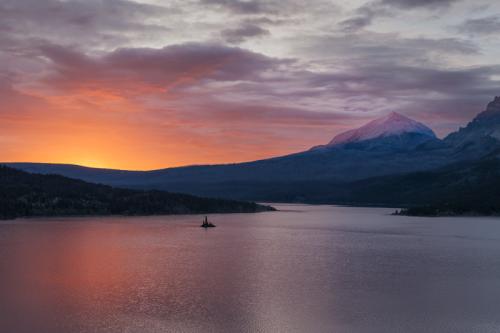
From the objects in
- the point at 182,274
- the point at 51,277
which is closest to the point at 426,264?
the point at 182,274

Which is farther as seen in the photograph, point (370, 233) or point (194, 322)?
point (370, 233)

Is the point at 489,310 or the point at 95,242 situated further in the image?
Answer: the point at 95,242

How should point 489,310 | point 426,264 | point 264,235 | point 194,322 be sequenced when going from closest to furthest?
point 194,322 → point 489,310 → point 426,264 → point 264,235

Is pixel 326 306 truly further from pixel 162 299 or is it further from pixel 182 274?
pixel 182 274

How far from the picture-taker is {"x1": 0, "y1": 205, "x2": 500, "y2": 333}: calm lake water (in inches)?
2374

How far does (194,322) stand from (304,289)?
72.8ft

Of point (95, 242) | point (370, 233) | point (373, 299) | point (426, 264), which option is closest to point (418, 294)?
point (373, 299)

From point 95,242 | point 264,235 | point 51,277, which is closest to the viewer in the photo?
point 51,277

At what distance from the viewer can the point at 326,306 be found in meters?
67.8

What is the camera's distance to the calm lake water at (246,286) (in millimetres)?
60294

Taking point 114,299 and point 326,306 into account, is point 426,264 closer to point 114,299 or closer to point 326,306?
point 326,306

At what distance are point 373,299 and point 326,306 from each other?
796 centimetres

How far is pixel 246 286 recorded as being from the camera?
80.1 meters

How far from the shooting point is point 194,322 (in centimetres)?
6009
